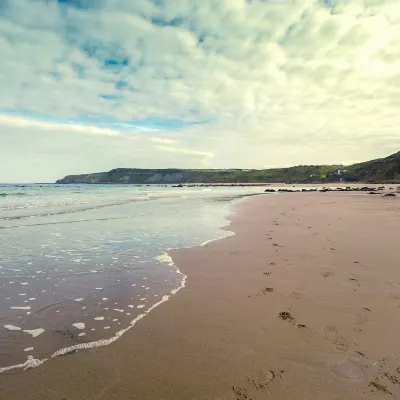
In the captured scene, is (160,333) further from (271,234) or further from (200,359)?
(271,234)

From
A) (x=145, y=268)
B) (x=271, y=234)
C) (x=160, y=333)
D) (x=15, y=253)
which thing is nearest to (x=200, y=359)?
(x=160, y=333)

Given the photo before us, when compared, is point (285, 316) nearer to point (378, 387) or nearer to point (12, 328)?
point (378, 387)

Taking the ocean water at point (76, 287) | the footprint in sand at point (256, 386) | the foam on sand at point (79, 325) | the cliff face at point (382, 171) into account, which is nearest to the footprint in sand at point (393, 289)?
the footprint in sand at point (256, 386)

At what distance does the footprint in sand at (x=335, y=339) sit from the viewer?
4626mm

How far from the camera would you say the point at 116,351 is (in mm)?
4680

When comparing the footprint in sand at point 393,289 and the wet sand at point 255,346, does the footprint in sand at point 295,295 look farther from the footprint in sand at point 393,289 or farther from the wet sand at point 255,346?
the footprint in sand at point 393,289

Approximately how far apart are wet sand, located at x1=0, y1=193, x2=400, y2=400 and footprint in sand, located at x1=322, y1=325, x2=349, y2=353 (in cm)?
2

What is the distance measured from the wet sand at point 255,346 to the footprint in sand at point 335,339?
2 cm

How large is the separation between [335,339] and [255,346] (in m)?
1.32

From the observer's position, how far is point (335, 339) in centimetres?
488

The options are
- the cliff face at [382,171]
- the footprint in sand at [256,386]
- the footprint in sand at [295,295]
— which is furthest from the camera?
the cliff face at [382,171]

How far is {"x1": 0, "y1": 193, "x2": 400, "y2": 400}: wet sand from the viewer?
378 centimetres

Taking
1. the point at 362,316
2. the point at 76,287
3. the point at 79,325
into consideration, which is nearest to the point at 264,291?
the point at 362,316

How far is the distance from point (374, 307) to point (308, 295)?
A: 1306 mm
